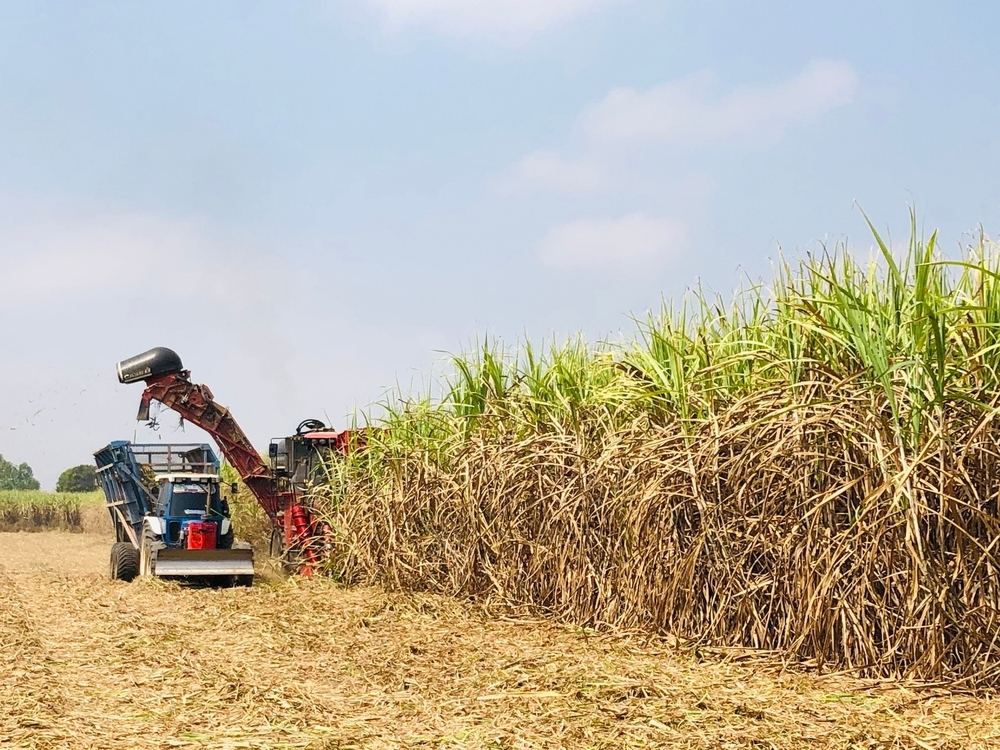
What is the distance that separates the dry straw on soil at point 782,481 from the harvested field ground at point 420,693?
35 cm

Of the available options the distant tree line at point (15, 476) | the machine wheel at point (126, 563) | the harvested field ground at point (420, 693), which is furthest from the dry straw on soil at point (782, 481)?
the distant tree line at point (15, 476)

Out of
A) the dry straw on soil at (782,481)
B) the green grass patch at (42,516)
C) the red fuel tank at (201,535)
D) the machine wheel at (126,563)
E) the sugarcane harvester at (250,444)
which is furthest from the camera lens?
the green grass patch at (42,516)

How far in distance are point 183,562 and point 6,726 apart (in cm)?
724

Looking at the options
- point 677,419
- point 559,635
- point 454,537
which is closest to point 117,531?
point 454,537

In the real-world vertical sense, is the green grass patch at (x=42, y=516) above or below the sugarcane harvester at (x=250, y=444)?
below

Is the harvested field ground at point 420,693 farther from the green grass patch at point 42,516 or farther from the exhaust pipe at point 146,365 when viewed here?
the green grass patch at point 42,516

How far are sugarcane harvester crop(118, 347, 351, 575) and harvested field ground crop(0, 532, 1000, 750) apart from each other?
455 centimetres

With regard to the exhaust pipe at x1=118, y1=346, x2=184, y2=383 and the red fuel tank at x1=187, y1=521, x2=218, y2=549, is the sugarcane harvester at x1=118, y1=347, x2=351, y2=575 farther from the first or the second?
the red fuel tank at x1=187, y1=521, x2=218, y2=549

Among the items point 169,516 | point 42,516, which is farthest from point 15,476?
point 169,516

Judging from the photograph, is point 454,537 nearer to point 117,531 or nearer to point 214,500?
point 214,500

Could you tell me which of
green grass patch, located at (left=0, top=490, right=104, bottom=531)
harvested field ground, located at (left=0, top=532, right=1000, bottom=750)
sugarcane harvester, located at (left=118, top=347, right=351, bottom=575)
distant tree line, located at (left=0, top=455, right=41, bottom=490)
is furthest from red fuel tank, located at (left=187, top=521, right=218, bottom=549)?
distant tree line, located at (left=0, top=455, right=41, bottom=490)

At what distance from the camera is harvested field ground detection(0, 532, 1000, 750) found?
199 inches

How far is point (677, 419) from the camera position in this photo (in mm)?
7477

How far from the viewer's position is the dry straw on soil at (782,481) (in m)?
5.75
